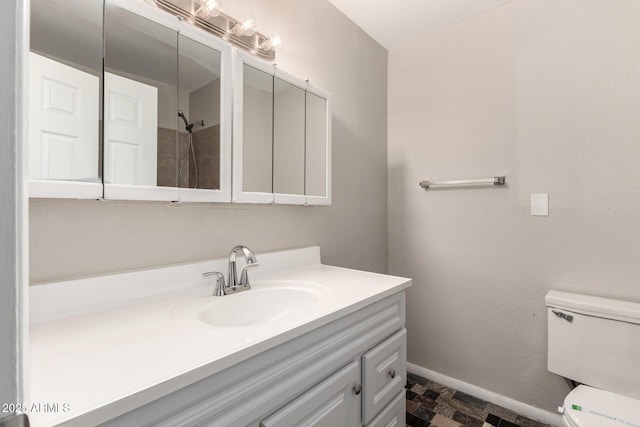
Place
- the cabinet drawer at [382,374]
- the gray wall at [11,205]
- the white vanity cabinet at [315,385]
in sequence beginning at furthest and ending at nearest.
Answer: the cabinet drawer at [382,374]
the white vanity cabinet at [315,385]
the gray wall at [11,205]

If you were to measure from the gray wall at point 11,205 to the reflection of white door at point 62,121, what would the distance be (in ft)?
2.07

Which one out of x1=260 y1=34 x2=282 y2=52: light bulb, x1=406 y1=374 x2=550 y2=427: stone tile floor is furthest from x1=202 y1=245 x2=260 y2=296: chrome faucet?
x1=406 y1=374 x2=550 y2=427: stone tile floor

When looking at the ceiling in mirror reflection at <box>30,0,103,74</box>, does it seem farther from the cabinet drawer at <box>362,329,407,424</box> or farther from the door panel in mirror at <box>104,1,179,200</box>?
the cabinet drawer at <box>362,329,407,424</box>

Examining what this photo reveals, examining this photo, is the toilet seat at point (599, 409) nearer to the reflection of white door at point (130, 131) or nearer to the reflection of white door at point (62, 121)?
the reflection of white door at point (130, 131)

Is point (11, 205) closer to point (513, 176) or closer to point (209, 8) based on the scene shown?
point (209, 8)

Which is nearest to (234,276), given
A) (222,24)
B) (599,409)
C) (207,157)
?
(207,157)

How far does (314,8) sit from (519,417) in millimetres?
2412

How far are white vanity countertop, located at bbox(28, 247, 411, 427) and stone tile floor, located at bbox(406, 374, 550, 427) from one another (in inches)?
39.9

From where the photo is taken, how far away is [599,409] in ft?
3.41

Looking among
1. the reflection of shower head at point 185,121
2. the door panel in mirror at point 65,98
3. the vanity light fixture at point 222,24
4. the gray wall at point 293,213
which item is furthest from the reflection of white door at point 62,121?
the vanity light fixture at point 222,24

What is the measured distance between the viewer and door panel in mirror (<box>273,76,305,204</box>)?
1.31m

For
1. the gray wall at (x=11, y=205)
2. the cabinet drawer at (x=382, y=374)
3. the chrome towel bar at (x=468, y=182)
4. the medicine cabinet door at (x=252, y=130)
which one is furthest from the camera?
the chrome towel bar at (x=468, y=182)

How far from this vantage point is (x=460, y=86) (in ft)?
5.75

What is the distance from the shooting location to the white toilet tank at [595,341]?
1182mm
